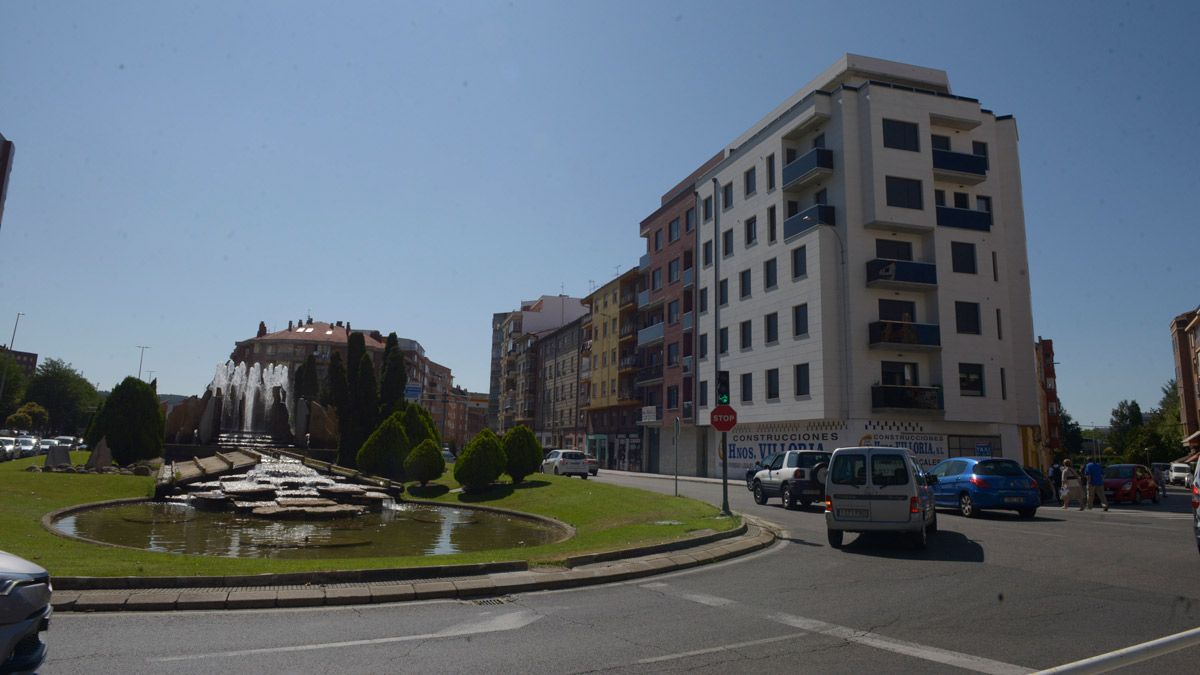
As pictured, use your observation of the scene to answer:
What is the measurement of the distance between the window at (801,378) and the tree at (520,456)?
1667 centimetres

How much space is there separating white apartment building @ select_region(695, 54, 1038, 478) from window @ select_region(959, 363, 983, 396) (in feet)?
0.17

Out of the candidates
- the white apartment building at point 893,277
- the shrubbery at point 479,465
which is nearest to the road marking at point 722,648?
the shrubbery at point 479,465

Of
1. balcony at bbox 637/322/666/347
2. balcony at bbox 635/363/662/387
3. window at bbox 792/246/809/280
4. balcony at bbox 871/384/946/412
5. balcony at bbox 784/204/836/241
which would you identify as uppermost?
balcony at bbox 784/204/836/241

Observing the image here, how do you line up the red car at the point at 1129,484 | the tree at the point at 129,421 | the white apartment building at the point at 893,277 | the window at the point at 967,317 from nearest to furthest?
the red car at the point at 1129,484, the tree at the point at 129,421, the white apartment building at the point at 893,277, the window at the point at 967,317

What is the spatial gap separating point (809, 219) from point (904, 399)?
10511 mm

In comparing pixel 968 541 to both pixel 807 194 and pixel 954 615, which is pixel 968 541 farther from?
pixel 807 194

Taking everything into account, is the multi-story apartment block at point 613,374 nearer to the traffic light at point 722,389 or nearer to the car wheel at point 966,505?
the car wheel at point 966,505

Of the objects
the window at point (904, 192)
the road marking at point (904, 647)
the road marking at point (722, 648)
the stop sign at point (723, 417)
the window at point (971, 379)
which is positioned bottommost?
the road marking at point (722, 648)

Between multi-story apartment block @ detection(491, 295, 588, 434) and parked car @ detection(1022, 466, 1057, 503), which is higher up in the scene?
multi-story apartment block @ detection(491, 295, 588, 434)

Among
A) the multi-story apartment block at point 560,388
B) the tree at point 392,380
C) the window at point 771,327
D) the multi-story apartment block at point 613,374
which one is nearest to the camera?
the tree at point 392,380

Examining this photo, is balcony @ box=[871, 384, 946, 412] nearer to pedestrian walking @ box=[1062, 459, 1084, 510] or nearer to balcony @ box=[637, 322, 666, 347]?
pedestrian walking @ box=[1062, 459, 1084, 510]

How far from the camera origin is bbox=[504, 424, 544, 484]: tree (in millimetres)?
28859

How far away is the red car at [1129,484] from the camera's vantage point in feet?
93.4

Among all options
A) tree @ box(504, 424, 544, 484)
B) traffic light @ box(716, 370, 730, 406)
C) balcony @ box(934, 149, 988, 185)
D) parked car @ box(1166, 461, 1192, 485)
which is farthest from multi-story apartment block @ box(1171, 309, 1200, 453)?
traffic light @ box(716, 370, 730, 406)
